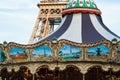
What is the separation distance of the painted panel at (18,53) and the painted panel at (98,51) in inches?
137

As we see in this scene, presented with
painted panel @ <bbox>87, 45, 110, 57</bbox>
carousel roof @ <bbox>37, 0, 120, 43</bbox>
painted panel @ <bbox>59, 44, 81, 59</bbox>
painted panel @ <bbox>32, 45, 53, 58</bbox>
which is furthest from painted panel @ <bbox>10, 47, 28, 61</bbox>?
painted panel @ <bbox>87, 45, 110, 57</bbox>

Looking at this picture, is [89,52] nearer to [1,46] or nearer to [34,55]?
[34,55]

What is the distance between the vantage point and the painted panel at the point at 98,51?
25.0m

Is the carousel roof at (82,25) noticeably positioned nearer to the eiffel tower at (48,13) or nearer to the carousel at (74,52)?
the carousel at (74,52)

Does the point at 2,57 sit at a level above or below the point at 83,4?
below

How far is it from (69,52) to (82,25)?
2498mm

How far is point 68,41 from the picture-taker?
25.0 meters

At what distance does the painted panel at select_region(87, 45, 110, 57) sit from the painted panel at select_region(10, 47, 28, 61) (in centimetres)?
347

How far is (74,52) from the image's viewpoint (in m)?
25.2

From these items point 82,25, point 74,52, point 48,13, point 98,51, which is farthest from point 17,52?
point 48,13

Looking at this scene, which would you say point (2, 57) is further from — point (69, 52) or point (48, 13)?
point (48, 13)

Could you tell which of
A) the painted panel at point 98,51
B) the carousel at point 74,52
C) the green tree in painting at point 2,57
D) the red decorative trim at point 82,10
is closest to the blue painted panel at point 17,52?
the carousel at point 74,52

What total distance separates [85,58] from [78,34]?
1.90 metres

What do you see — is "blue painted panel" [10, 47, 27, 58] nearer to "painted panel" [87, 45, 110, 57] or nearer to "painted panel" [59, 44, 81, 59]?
"painted panel" [59, 44, 81, 59]
